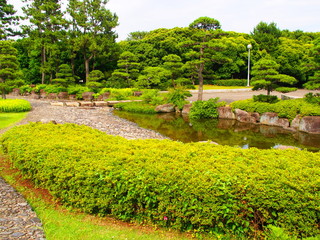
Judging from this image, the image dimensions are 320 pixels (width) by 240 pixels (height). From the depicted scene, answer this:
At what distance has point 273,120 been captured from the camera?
39.3ft

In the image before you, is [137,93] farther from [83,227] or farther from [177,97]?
[83,227]

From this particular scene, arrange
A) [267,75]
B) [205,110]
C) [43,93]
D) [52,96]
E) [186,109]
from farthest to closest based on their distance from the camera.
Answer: [43,93] < [52,96] < [186,109] < [205,110] < [267,75]

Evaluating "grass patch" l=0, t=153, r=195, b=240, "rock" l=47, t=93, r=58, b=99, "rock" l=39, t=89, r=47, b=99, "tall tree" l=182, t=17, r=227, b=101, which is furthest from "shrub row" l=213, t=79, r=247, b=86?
"grass patch" l=0, t=153, r=195, b=240

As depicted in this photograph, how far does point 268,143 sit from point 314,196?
661 cm

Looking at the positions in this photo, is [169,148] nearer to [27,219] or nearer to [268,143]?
[27,219]

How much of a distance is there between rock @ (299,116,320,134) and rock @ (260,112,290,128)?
771 mm

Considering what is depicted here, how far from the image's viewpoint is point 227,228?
2.96m

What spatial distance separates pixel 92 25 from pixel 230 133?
19.9 metres

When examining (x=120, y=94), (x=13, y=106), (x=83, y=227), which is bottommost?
(x=83, y=227)

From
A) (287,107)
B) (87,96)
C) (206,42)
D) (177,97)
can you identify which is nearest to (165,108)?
(177,97)

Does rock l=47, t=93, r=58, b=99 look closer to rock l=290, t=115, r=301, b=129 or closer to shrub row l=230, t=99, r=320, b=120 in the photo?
shrub row l=230, t=99, r=320, b=120

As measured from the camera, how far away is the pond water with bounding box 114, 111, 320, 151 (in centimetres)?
909

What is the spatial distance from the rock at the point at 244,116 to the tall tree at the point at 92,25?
51.5 ft

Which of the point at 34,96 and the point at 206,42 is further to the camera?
the point at 34,96
